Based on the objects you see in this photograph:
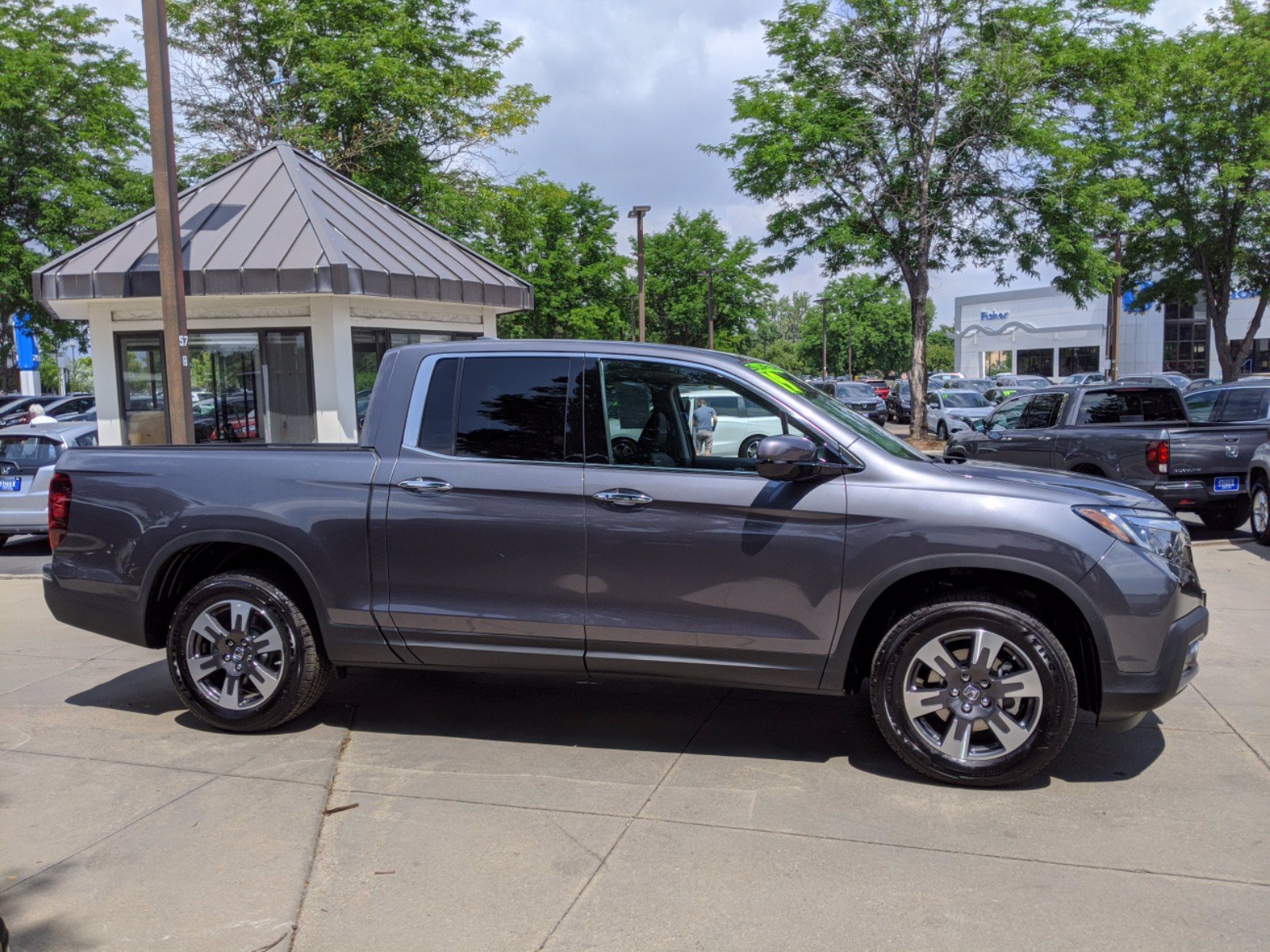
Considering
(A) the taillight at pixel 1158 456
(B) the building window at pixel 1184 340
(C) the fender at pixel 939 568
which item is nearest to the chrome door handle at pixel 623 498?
(C) the fender at pixel 939 568

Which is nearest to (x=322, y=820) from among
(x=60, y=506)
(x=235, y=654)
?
(x=235, y=654)

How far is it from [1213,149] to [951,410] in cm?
883

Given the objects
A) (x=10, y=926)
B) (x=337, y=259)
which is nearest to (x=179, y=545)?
(x=10, y=926)

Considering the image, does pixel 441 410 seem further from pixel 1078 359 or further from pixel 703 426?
pixel 1078 359

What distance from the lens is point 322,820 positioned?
421 cm

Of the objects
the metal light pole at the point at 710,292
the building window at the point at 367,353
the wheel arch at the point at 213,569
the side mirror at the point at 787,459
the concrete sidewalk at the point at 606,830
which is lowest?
the concrete sidewalk at the point at 606,830

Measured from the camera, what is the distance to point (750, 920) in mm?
3379

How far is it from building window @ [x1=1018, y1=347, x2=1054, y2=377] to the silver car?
69906 mm

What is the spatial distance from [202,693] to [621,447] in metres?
2.45

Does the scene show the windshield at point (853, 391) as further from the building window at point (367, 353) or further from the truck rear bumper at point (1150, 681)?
the truck rear bumper at point (1150, 681)

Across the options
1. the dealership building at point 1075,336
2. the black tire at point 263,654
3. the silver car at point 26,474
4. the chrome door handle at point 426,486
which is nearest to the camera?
the chrome door handle at point 426,486

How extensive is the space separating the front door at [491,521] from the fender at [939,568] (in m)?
1.15

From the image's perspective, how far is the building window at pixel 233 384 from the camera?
13391 mm

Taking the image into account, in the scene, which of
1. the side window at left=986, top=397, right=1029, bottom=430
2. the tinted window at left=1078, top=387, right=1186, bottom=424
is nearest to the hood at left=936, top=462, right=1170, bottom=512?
the tinted window at left=1078, top=387, right=1186, bottom=424
